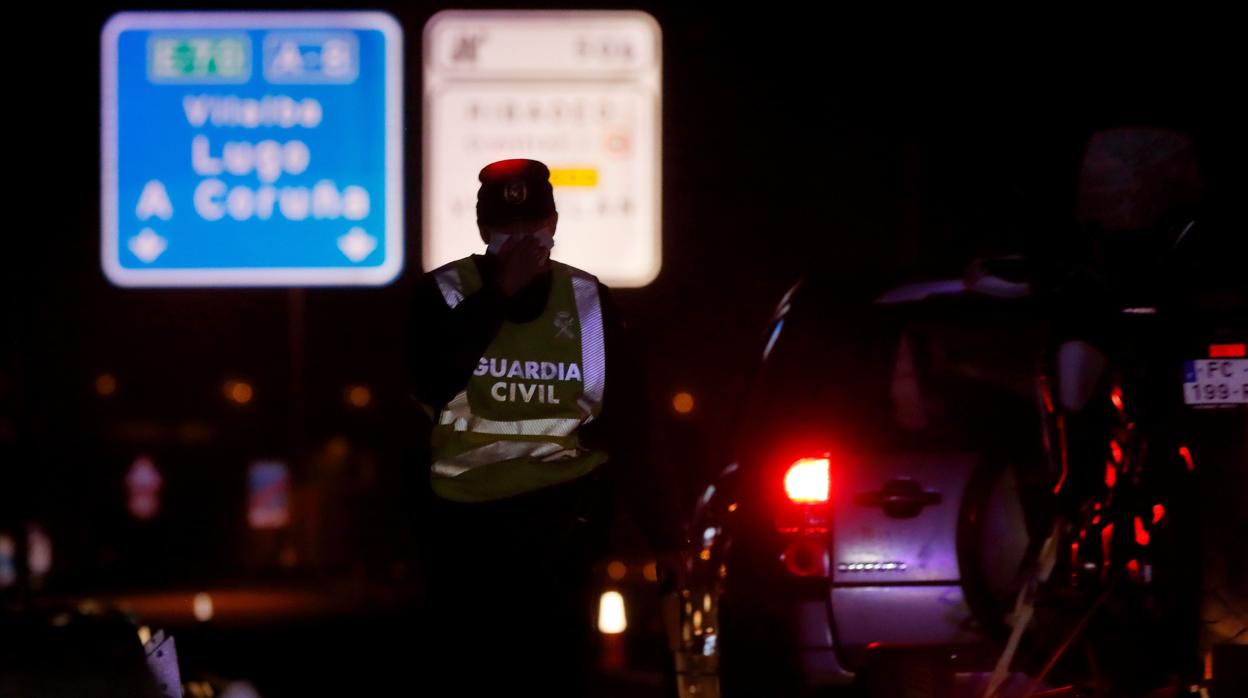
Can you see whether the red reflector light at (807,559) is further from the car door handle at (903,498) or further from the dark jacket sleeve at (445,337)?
the dark jacket sleeve at (445,337)

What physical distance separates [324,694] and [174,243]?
396 centimetres

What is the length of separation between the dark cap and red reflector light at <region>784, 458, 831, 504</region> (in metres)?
2.06

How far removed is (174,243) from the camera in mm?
14703

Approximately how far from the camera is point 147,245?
14.7 m

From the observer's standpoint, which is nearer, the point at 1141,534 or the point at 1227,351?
the point at 1141,534

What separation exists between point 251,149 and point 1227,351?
9.99 meters

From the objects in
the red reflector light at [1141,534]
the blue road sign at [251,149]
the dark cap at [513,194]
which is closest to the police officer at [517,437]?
the dark cap at [513,194]

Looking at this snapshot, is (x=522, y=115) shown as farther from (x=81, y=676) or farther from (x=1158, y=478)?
(x=81, y=676)

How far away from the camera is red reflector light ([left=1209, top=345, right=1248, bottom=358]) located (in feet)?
17.9

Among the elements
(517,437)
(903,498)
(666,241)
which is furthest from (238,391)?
(517,437)

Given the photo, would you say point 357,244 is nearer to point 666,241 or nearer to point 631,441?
point 631,441

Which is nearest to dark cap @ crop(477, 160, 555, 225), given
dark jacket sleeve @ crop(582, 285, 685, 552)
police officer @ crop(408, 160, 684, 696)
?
police officer @ crop(408, 160, 684, 696)

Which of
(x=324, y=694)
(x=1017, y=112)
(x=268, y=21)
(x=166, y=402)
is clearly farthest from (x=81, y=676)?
(x=166, y=402)

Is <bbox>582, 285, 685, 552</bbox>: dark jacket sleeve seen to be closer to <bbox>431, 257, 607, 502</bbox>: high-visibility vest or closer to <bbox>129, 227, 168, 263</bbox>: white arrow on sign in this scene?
<bbox>431, 257, 607, 502</bbox>: high-visibility vest
